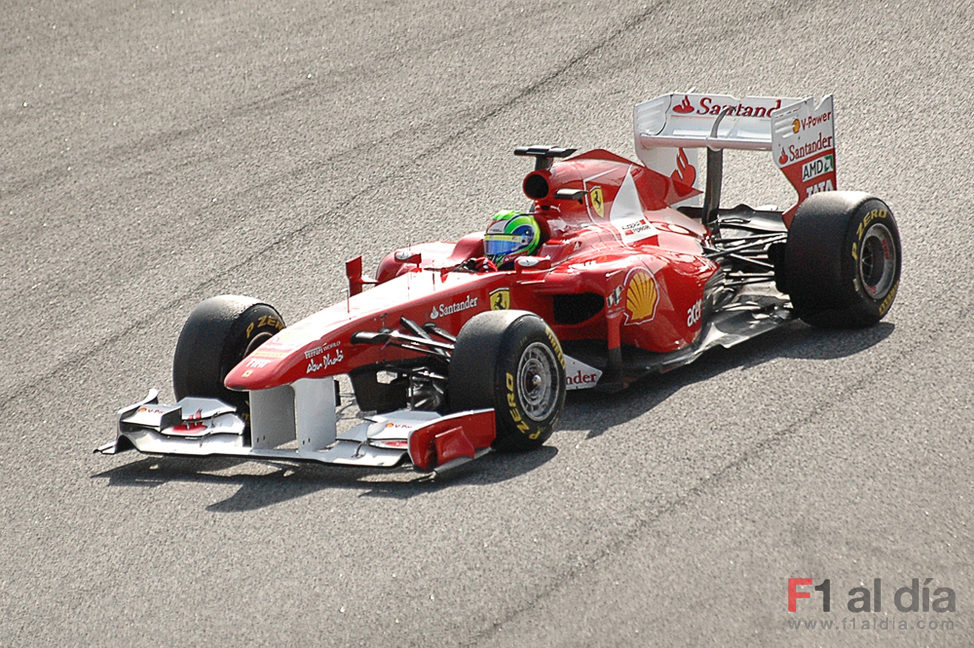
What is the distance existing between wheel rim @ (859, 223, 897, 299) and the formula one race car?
0.02 metres

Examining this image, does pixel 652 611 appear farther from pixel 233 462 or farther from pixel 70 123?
pixel 70 123

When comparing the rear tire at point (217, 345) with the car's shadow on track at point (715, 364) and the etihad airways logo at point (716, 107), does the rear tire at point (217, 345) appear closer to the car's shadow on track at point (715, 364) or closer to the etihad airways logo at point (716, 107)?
the car's shadow on track at point (715, 364)

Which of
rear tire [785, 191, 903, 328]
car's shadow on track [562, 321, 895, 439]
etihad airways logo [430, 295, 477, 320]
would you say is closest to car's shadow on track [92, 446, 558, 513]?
car's shadow on track [562, 321, 895, 439]

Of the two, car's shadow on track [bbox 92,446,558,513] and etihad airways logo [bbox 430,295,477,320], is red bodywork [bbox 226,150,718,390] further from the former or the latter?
car's shadow on track [bbox 92,446,558,513]

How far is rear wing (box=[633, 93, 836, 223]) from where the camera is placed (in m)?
9.36

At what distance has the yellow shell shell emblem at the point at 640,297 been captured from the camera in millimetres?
7941

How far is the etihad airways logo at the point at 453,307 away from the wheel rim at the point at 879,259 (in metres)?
2.74

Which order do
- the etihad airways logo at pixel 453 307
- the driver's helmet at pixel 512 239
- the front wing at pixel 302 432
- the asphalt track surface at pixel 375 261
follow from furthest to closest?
the driver's helmet at pixel 512 239
the etihad airways logo at pixel 453 307
the front wing at pixel 302 432
the asphalt track surface at pixel 375 261

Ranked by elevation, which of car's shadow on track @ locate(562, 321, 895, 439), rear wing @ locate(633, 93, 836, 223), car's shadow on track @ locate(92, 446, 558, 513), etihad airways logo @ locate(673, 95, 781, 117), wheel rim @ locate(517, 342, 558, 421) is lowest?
car's shadow on track @ locate(92, 446, 558, 513)

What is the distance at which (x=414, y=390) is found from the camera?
24.8 feet

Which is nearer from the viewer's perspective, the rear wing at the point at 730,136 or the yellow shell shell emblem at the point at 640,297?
the yellow shell shell emblem at the point at 640,297

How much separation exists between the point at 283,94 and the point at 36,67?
3655 millimetres

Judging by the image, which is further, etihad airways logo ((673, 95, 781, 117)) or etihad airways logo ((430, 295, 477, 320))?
etihad airways logo ((673, 95, 781, 117))

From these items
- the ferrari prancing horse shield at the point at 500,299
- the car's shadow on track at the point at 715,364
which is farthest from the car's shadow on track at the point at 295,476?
the ferrari prancing horse shield at the point at 500,299
